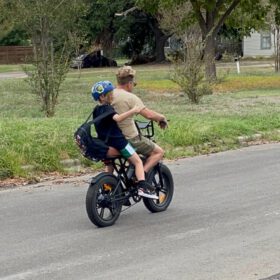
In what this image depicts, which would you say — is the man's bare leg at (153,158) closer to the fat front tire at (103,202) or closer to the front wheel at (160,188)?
the front wheel at (160,188)

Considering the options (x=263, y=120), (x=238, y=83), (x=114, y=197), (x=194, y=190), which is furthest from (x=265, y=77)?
(x=114, y=197)

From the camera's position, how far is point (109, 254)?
22.8 ft

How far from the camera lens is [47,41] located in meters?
24.5

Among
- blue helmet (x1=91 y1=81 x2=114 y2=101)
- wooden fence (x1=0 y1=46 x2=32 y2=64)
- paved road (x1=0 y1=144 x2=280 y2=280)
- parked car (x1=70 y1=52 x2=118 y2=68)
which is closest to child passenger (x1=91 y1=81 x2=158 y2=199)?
blue helmet (x1=91 y1=81 x2=114 y2=101)

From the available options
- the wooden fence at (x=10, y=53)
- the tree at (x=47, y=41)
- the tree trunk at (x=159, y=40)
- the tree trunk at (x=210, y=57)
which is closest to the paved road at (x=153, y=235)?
the tree at (x=47, y=41)

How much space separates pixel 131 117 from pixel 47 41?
17.0m

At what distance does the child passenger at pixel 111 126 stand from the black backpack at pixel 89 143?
6 cm

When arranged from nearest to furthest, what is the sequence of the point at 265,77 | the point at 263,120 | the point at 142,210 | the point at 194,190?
the point at 142,210, the point at 194,190, the point at 263,120, the point at 265,77

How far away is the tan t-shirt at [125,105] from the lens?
8.07 meters

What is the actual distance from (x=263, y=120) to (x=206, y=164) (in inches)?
188

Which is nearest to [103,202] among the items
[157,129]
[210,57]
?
[157,129]

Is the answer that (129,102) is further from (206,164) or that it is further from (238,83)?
(238,83)

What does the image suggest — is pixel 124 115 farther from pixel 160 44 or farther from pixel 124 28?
pixel 160 44

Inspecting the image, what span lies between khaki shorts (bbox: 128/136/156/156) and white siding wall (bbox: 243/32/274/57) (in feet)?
190
